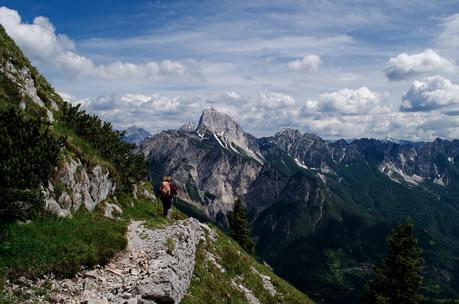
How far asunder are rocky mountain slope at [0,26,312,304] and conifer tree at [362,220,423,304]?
2125cm

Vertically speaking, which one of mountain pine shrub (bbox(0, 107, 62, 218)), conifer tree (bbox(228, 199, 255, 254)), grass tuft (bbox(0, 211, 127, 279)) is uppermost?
mountain pine shrub (bbox(0, 107, 62, 218))

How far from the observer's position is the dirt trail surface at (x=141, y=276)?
17562mm

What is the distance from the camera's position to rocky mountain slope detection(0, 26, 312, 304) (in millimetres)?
17906

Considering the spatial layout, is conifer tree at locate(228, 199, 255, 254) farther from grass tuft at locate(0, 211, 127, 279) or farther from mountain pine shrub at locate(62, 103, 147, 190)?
grass tuft at locate(0, 211, 127, 279)

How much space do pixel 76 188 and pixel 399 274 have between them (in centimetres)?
4384

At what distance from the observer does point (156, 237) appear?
2617cm

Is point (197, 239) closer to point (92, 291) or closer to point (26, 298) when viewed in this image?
point (92, 291)

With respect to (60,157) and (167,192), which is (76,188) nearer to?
(60,157)

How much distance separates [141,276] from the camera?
2017 centimetres

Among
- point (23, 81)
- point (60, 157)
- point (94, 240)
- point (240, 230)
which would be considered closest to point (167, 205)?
point (60, 157)

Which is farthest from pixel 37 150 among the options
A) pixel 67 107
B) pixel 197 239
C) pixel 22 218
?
pixel 67 107

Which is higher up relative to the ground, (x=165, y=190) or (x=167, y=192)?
(x=165, y=190)

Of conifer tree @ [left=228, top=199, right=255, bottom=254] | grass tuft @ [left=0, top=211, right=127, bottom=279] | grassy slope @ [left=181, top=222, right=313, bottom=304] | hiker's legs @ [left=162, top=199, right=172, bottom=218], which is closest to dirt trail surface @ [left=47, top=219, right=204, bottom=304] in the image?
grass tuft @ [left=0, top=211, right=127, bottom=279]

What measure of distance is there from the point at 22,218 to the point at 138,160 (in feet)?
91.8
